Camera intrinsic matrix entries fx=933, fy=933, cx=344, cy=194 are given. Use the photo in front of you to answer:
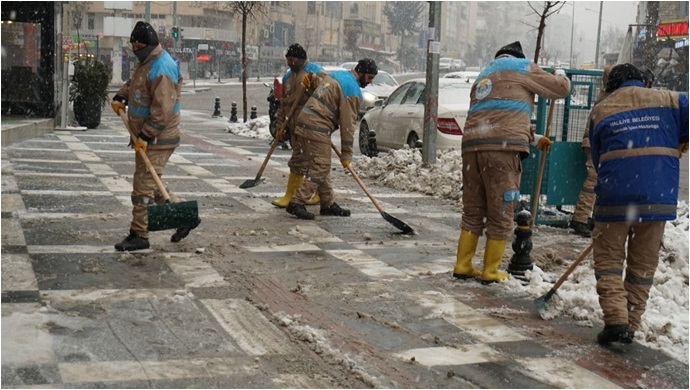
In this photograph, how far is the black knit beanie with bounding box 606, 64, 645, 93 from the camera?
19.2ft

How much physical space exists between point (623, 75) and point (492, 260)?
1.88 m

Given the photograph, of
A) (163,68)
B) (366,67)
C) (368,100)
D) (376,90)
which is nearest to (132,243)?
(163,68)

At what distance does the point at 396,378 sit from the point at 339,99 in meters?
5.24

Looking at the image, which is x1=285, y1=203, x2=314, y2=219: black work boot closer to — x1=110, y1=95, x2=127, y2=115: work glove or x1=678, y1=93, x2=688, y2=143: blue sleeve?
x1=110, y1=95, x2=127, y2=115: work glove

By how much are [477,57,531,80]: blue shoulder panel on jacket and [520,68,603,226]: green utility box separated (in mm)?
2422

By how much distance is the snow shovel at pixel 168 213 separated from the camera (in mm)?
7395

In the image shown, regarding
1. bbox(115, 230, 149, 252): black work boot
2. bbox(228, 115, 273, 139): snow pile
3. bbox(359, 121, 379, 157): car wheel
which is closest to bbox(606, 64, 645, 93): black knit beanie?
bbox(115, 230, 149, 252): black work boot

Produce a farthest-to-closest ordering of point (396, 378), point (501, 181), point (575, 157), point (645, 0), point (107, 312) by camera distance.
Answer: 1. point (645, 0)
2. point (575, 157)
3. point (501, 181)
4. point (107, 312)
5. point (396, 378)

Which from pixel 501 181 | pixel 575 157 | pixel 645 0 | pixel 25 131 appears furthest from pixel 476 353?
pixel 645 0

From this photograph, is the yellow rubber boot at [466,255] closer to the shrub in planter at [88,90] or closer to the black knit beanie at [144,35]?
the black knit beanie at [144,35]

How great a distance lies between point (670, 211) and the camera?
561cm

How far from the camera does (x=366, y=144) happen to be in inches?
650

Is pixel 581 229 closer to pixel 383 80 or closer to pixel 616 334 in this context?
pixel 616 334

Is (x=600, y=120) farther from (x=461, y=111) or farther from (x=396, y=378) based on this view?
(x=461, y=111)
